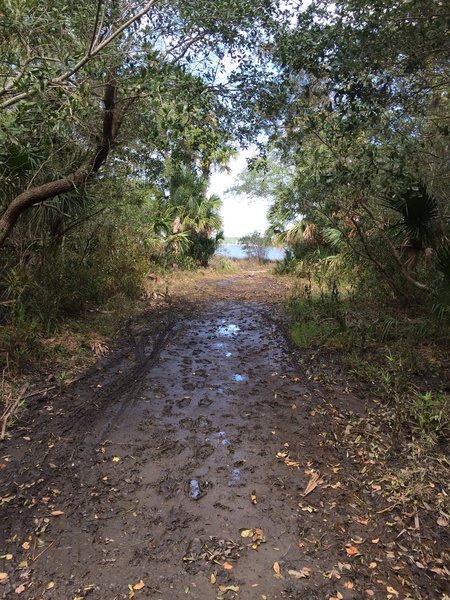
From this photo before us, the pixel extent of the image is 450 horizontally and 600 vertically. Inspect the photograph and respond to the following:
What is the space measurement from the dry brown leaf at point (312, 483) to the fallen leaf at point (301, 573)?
2.37ft

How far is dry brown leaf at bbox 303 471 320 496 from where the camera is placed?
10.6 ft

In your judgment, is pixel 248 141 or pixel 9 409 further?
pixel 248 141

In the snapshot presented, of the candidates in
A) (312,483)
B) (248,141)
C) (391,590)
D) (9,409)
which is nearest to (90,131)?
(248,141)

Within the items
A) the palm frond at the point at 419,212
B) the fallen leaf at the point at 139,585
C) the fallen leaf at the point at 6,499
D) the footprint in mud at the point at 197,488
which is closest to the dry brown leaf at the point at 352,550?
the footprint in mud at the point at 197,488

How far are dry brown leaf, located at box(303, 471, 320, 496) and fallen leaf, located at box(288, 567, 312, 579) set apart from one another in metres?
0.72

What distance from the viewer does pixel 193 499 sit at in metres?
3.14

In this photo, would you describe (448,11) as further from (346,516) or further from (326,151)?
(346,516)

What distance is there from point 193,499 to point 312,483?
977mm

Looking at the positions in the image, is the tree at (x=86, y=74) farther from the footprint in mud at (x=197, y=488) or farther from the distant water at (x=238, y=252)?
the distant water at (x=238, y=252)

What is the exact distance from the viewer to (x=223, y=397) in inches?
193

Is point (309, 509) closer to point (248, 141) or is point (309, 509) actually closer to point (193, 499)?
point (193, 499)

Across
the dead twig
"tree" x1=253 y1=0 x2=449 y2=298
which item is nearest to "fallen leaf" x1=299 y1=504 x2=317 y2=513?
the dead twig

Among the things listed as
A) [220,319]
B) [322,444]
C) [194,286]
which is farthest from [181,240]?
[322,444]

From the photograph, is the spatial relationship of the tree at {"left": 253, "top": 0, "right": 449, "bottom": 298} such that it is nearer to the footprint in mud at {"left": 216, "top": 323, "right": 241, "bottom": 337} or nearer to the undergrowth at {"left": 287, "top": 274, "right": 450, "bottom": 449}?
the undergrowth at {"left": 287, "top": 274, "right": 450, "bottom": 449}
